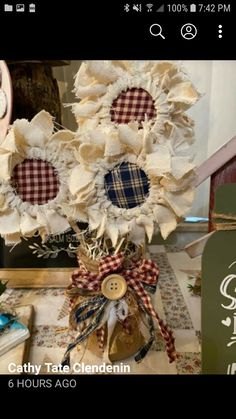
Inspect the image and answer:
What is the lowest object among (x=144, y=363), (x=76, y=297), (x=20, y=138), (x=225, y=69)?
(x=144, y=363)

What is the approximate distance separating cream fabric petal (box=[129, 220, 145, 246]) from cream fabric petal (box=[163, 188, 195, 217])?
5 cm

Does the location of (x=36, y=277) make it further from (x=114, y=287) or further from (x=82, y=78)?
(x=82, y=78)

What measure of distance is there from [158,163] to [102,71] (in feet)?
0.50

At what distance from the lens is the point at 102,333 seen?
60 centimetres

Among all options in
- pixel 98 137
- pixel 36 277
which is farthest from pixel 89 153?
pixel 36 277

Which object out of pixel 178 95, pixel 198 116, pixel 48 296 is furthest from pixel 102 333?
pixel 198 116

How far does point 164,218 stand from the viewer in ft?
1.71

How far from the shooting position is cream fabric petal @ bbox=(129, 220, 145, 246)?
1.70 ft

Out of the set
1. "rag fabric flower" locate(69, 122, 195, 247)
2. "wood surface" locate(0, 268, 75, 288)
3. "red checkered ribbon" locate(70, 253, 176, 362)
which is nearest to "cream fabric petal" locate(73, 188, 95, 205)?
"rag fabric flower" locate(69, 122, 195, 247)

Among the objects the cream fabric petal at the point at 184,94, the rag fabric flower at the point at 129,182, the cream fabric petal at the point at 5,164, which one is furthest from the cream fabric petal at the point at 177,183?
the cream fabric petal at the point at 5,164

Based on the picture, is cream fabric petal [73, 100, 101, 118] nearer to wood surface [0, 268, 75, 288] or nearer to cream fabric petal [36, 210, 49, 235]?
cream fabric petal [36, 210, 49, 235]
